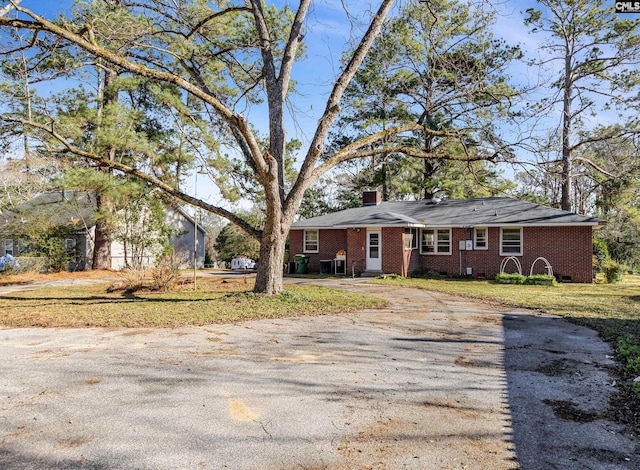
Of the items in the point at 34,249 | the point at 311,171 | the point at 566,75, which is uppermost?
the point at 566,75

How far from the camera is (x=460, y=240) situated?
793 inches

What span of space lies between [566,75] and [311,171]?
19.1m

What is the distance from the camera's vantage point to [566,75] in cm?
2247

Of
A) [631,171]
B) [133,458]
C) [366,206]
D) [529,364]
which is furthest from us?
[366,206]

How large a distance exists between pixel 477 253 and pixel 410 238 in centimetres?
315

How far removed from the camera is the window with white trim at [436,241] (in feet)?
67.7

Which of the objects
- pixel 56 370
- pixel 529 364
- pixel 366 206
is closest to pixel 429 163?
pixel 366 206

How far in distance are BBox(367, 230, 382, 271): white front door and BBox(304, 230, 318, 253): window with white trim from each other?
3.75m

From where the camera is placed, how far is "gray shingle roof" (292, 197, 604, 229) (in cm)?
1845

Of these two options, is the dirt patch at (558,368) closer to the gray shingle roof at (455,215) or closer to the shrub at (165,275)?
the shrub at (165,275)

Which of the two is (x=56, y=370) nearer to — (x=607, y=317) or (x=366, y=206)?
(x=607, y=317)

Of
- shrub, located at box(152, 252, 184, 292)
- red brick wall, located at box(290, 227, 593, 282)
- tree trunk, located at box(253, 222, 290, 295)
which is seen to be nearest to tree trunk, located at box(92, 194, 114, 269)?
shrub, located at box(152, 252, 184, 292)

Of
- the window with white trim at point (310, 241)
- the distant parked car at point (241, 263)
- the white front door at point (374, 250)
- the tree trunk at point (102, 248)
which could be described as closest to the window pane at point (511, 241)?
the white front door at point (374, 250)

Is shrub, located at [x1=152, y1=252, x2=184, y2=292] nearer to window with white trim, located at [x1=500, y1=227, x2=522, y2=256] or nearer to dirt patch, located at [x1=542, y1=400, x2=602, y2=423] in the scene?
dirt patch, located at [x1=542, y1=400, x2=602, y2=423]
